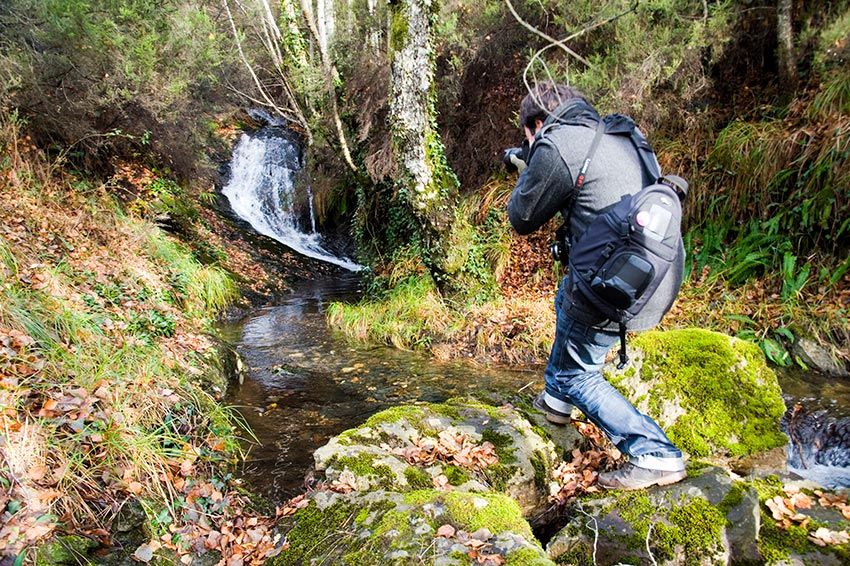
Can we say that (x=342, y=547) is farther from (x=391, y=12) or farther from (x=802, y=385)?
(x=391, y=12)

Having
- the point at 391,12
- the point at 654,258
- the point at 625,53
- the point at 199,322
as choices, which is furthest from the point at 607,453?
the point at 391,12

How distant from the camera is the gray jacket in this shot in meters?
2.53

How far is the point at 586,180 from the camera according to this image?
8.30 feet

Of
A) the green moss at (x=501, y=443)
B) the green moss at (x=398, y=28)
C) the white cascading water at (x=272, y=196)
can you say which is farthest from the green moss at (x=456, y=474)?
the white cascading water at (x=272, y=196)

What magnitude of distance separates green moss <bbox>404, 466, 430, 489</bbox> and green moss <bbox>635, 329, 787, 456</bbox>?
6.10 ft

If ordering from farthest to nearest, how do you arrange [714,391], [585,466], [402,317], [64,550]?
[402,317] < [714,391] < [585,466] < [64,550]

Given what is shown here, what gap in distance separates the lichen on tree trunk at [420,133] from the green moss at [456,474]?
4.79 metres

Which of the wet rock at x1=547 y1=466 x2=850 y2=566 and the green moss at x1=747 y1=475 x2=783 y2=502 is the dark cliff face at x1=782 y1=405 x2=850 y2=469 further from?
the wet rock at x1=547 y1=466 x2=850 y2=566

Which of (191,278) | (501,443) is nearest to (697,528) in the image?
(501,443)

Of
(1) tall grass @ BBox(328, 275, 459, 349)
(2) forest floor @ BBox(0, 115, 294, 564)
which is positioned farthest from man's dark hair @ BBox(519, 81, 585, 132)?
(1) tall grass @ BBox(328, 275, 459, 349)

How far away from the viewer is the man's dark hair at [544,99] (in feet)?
9.08

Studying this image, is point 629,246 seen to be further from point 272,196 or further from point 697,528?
point 272,196

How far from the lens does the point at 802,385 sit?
16.7ft

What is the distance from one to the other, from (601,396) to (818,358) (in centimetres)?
421
